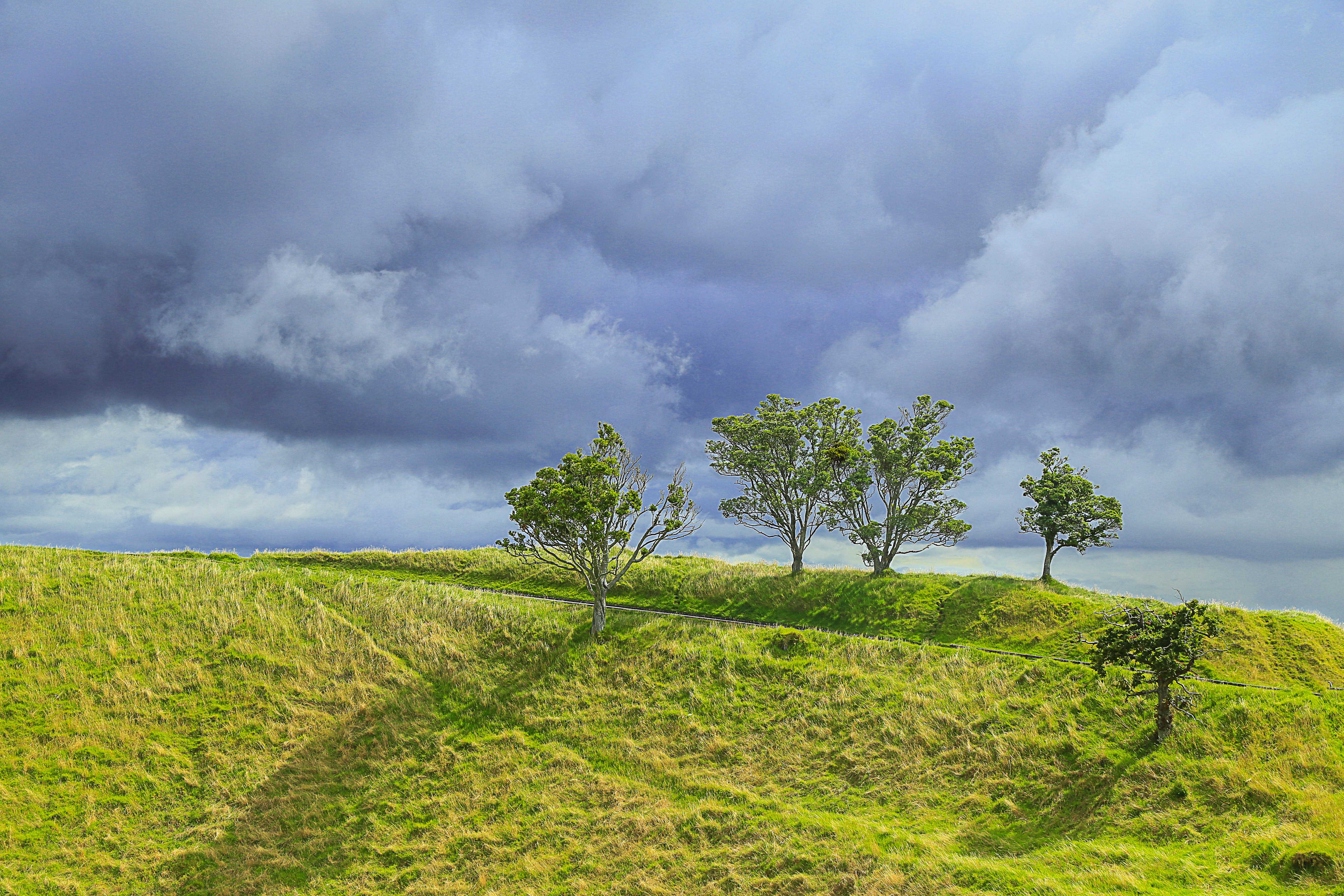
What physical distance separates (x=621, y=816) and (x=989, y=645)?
25811mm

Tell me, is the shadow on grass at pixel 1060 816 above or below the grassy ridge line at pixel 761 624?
below

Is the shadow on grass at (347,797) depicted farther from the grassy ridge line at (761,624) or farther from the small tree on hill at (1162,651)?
the small tree on hill at (1162,651)

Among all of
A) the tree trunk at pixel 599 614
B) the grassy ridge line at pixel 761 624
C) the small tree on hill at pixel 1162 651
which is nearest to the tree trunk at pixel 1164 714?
the small tree on hill at pixel 1162 651

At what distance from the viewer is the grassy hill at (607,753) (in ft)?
83.1

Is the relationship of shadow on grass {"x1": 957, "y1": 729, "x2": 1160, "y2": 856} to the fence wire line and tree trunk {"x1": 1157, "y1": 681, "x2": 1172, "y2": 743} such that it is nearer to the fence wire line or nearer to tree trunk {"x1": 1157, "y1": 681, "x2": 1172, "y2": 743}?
tree trunk {"x1": 1157, "y1": 681, "x2": 1172, "y2": 743}

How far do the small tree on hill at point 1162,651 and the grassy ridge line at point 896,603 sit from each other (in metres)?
4.89

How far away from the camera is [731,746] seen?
33781 millimetres

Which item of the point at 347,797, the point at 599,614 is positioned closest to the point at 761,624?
the point at 599,614

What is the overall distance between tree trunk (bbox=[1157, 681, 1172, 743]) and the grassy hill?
1.94ft

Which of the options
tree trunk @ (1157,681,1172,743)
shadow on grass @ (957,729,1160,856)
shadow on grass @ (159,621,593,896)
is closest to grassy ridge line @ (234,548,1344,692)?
tree trunk @ (1157,681,1172,743)

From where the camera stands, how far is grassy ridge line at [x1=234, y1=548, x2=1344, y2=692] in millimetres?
37875

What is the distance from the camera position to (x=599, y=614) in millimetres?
44250

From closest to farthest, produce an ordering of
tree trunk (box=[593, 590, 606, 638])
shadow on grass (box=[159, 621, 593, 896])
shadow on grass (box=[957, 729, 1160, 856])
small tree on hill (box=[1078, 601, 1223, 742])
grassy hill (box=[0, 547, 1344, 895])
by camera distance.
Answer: grassy hill (box=[0, 547, 1344, 895])
shadow on grass (box=[957, 729, 1160, 856])
small tree on hill (box=[1078, 601, 1223, 742])
shadow on grass (box=[159, 621, 593, 896])
tree trunk (box=[593, 590, 606, 638])

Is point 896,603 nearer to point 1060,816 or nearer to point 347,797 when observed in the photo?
point 1060,816
